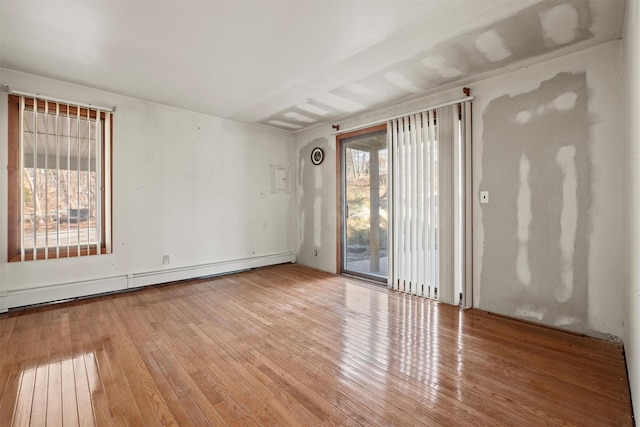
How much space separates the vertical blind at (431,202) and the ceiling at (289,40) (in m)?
0.45

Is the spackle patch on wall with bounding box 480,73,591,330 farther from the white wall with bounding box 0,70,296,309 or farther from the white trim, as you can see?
the white trim

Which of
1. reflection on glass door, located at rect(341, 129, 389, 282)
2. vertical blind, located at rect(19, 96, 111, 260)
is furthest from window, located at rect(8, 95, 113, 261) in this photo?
reflection on glass door, located at rect(341, 129, 389, 282)

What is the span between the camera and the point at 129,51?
2621mm

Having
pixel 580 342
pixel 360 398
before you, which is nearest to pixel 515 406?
pixel 360 398

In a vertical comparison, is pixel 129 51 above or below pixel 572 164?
above

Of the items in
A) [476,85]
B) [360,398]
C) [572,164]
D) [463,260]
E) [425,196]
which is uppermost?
[476,85]

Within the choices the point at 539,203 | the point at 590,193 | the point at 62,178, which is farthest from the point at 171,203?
the point at 590,193

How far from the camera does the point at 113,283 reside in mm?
3699

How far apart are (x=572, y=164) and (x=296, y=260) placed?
14.2 feet

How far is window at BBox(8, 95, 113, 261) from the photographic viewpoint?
10.1 feet

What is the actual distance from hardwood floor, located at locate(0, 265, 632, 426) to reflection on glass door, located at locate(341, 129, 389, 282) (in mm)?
1218

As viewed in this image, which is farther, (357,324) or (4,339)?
(357,324)

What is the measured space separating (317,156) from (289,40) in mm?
2686

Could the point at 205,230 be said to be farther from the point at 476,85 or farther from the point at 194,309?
the point at 476,85
